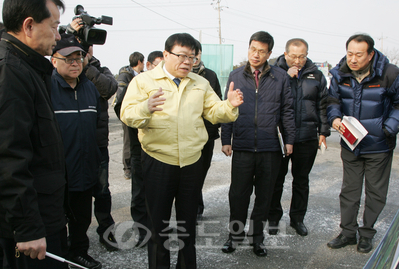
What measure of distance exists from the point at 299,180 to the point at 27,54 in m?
3.17

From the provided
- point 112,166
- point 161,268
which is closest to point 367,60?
point 161,268

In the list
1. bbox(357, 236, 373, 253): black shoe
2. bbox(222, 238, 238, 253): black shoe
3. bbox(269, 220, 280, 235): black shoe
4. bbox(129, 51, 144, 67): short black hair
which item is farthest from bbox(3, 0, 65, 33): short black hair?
bbox(129, 51, 144, 67): short black hair

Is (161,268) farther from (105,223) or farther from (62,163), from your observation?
(62,163)

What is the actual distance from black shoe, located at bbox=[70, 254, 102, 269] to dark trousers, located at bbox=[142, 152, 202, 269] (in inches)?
25.3

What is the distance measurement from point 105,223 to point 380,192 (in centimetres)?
296

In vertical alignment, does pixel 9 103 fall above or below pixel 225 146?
above

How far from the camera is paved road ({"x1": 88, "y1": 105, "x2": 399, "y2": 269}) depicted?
9.76ft

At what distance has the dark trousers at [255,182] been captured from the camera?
318 centimetres

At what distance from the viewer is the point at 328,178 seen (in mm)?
5703

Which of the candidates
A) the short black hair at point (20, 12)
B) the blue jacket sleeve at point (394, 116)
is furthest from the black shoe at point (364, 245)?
the short black hair at point (20, 12)

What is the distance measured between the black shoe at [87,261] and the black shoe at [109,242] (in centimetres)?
30

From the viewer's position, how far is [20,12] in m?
1.53

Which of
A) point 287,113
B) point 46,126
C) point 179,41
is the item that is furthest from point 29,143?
point 287,113

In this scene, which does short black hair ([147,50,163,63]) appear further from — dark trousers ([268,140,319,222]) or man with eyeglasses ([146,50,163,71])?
dark trousers ([268,140,319,222])
